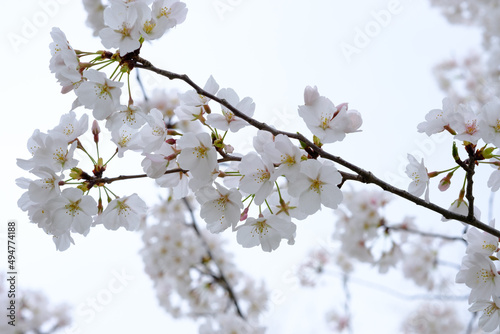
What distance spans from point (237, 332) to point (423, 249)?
7.25 ft

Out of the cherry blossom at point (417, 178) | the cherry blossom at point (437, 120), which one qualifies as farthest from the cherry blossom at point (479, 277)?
the cherry blossom at point (437, 120)

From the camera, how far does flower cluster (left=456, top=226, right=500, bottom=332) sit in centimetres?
110

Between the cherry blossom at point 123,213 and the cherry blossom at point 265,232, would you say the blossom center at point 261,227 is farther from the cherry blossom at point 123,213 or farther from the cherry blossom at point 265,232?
the cherry blossom at point 123,213

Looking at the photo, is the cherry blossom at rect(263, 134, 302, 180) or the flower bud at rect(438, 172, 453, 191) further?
the flower bud at rect(438, 172, 453, 191)

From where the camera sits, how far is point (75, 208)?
107 cm

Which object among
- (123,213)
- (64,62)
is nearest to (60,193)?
(123,213)

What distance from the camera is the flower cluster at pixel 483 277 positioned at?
1104 mm

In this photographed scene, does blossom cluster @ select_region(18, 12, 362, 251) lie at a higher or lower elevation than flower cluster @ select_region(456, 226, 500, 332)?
higher

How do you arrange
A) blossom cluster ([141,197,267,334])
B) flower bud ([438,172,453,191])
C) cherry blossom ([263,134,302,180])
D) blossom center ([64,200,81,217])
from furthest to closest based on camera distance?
blossom cluster ([141,197,267,334]), flower bud ([438,172,453,191]), blossom center ([64,200,81,217]), cherry blossom ([263,134,302,180])

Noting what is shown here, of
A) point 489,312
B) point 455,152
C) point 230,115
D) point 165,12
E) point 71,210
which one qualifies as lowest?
point 489,312

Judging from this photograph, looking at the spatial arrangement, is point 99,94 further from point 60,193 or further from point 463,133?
point 463,133

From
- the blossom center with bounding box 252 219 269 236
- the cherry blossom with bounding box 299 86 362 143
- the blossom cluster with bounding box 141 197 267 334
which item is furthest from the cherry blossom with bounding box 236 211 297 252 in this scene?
the blossom cluster with bounding box 141 197 267 334

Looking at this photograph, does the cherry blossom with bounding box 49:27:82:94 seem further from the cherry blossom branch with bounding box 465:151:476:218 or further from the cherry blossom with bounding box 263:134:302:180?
the cherry blossom branch with bounding box 465:151:476:218

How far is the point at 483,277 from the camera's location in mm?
1119
